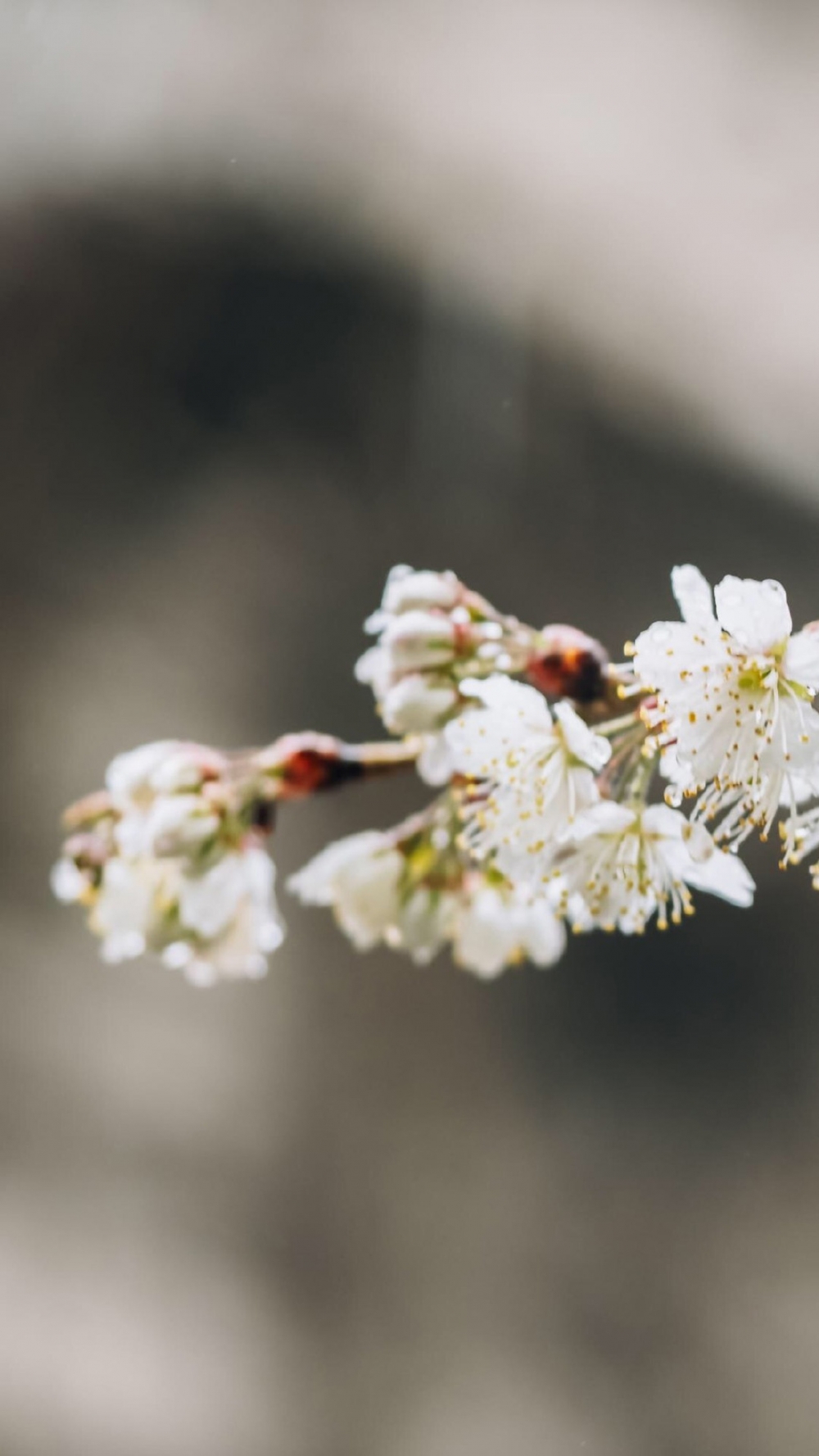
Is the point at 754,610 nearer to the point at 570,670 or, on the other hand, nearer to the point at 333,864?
the point at 570,670

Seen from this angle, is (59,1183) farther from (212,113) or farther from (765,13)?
(765,13)

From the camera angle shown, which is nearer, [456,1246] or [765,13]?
[765,13]

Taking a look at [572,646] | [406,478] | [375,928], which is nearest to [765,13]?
[406,478]

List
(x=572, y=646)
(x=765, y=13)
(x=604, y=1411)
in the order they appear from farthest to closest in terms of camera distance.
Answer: (x=604, y=1411), (x=765, y=13), (x=572, y=646)

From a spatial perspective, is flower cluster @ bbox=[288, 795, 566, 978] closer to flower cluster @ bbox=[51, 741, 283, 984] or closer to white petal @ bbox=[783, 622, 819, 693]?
flower cluster @ bbox=[51, 741, 283, 984]

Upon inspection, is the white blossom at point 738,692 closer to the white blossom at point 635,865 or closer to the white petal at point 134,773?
the white blossom at point 635,865

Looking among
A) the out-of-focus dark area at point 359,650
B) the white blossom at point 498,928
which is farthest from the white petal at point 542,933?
the out-of-focus dark area at point 359,650

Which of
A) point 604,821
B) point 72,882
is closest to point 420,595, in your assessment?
point 604,821
